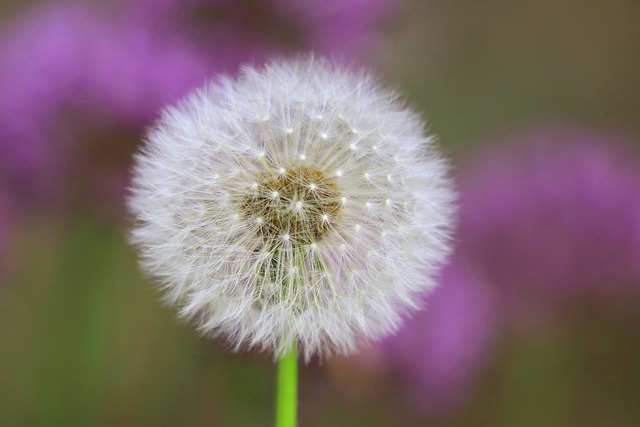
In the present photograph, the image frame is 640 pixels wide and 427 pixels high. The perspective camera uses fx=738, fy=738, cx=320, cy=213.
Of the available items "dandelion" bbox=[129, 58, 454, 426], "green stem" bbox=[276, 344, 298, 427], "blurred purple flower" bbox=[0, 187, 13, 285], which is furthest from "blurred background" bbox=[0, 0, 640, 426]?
"green stem" bbox=[276, 344, 298, 427]

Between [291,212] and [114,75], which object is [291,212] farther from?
[114,75]

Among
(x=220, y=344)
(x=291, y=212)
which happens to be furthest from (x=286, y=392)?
(x=220, y=344)

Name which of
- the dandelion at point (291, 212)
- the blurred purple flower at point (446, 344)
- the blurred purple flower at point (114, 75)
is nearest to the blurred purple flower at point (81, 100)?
the blurred purple flower at point (114, 75)

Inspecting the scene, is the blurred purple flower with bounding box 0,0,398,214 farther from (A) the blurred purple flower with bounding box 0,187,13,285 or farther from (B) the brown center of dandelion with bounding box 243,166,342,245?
(B) the brown center of dandelion with bounding box 243,166,342,245

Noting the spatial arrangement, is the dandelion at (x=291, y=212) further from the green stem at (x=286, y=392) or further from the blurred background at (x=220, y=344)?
the blurred background at (x=220, y=344)

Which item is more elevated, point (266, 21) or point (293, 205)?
point (266, 21)

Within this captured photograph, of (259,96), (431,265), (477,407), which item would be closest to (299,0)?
(259,96)
